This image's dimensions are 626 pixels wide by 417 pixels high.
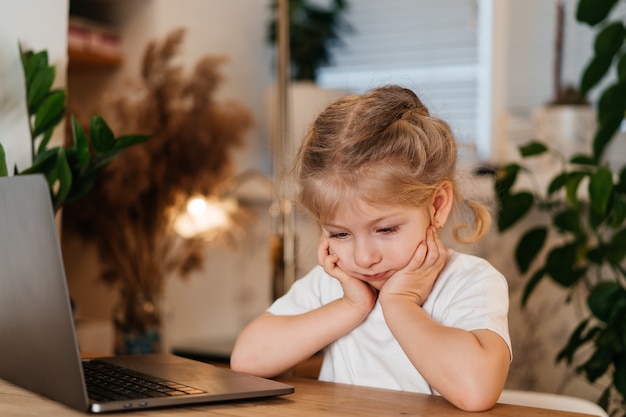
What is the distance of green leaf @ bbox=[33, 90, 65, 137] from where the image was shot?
148 cm

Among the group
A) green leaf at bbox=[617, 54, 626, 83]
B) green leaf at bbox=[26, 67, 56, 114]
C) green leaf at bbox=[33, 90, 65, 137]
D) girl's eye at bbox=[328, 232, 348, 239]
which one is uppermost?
green leaf at bbox=[617, 54, 626, 83]

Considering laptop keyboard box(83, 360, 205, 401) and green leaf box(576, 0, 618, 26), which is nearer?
laptop keyboard box(83, 360, 205, 401)

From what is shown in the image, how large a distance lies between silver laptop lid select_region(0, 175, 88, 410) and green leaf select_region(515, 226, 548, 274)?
1.32m

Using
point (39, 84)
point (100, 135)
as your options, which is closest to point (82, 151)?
point (100, 135)

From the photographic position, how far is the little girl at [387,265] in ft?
3.44

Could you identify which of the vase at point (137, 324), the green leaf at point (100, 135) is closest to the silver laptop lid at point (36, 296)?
the green leaf at point (100, 135)

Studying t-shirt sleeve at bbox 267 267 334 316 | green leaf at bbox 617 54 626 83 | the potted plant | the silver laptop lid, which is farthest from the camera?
the potted plant

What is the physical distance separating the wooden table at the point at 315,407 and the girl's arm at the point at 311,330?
135 mm

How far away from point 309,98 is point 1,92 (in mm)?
1410

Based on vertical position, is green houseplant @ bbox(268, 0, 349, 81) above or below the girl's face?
above

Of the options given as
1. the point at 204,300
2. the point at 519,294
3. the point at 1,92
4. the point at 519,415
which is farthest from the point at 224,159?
the point at 519,415

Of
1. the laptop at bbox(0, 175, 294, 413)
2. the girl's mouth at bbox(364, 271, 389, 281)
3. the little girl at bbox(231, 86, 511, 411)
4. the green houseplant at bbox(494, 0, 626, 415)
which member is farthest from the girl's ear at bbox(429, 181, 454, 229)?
the green houseplant at bbox(494, 0, 626, 415)

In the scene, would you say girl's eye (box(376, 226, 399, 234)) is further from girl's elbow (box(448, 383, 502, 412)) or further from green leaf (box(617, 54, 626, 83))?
green leaf (box(617, 54, 626, 83))

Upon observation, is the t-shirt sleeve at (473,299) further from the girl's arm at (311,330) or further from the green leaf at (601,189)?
the green leaf at (601,189)
